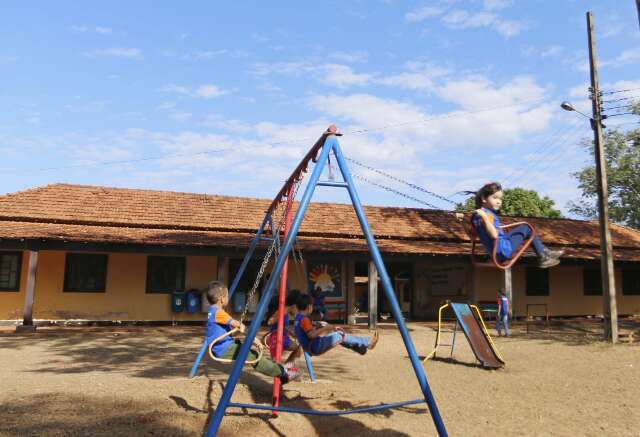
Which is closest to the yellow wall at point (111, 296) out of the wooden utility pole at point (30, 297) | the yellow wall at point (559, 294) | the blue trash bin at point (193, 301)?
the blue trash bin at point (193, 301)

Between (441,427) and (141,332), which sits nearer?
(441,427)

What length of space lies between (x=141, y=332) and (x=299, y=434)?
427 inches

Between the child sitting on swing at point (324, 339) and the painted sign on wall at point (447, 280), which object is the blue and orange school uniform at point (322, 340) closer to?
the child sitting on swing at point (324, 339)

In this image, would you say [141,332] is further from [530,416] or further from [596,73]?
[596,73]

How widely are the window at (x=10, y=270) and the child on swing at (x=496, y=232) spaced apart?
1528 centimetres

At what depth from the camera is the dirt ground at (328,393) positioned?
16.3 feet

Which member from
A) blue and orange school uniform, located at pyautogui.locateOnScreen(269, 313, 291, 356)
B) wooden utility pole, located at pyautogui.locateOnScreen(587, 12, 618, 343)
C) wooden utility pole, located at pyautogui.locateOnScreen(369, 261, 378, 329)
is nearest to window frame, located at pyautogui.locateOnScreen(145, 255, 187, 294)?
wooden utility pole, located at pyautogui.locateOnScreen(369, 261, 378, 329)

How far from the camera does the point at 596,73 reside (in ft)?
44.1

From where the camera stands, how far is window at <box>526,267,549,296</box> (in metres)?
20.4

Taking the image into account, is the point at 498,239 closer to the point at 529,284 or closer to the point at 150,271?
the point at 150,271

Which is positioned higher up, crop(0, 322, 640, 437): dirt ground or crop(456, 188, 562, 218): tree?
crop(456, 188, 562, 218): tree

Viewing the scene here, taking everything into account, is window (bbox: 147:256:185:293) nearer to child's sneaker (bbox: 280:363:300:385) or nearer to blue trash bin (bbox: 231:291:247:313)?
blue trash bin (bbox: 231:291:247:313)

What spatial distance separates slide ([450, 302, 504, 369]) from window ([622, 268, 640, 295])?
14795 mm

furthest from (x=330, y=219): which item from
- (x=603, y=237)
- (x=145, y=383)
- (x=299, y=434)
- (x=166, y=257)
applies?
(x=299, y=434)
